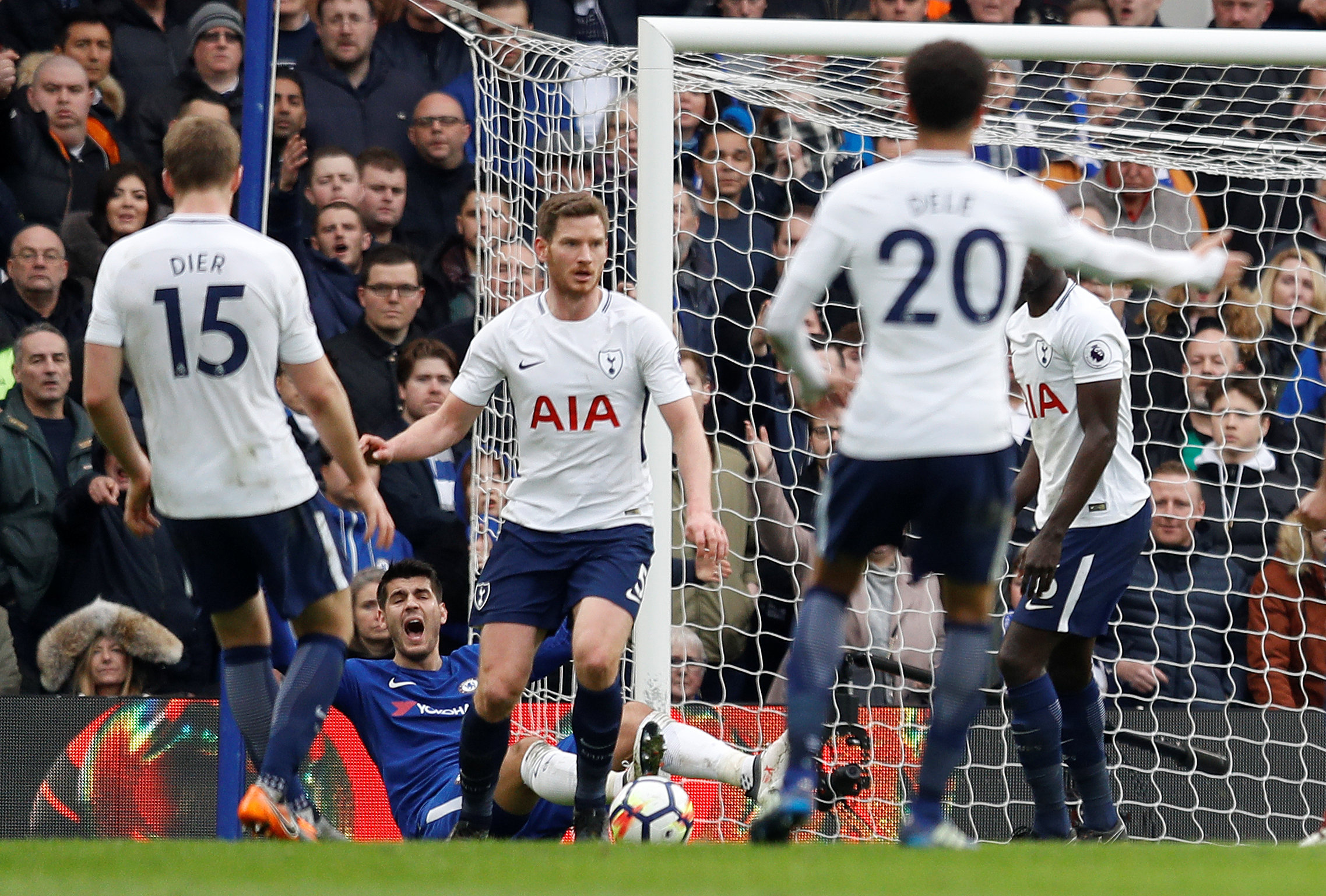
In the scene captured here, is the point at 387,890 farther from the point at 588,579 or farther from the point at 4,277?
the point at 4,277

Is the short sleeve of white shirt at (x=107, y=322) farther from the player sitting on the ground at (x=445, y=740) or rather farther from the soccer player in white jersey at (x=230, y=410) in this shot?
the player sitting on the ground at (x=445, y=740)

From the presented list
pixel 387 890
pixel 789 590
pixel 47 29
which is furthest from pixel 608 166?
pixel 387 890

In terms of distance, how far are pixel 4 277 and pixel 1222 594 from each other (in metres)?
6.61

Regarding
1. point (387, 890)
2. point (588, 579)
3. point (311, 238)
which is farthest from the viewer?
point (311, 238)

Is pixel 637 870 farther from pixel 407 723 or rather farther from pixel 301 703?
pixel 407 723

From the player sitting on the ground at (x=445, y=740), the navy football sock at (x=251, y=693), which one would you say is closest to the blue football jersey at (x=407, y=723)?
the player sitting on the ground at (x=445, y=740)

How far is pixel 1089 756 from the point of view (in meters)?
6.05

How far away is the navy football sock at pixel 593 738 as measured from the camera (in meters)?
5.24

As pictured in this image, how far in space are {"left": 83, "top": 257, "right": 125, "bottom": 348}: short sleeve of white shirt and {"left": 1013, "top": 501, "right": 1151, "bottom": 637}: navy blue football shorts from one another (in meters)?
3.42

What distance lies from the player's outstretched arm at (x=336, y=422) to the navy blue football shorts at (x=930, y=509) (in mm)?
1343

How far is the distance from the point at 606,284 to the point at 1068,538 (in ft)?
9.57

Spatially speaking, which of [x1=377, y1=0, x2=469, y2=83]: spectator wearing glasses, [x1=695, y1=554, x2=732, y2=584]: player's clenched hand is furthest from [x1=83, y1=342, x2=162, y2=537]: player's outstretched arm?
[x1=377, y1=0, x2=469, y2=83]: spectator wearing glasses

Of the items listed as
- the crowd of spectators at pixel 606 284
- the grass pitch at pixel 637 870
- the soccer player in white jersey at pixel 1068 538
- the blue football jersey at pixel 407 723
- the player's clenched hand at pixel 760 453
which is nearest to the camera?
the grass pitch at pixel 637 870

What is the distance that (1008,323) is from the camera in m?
6.27
